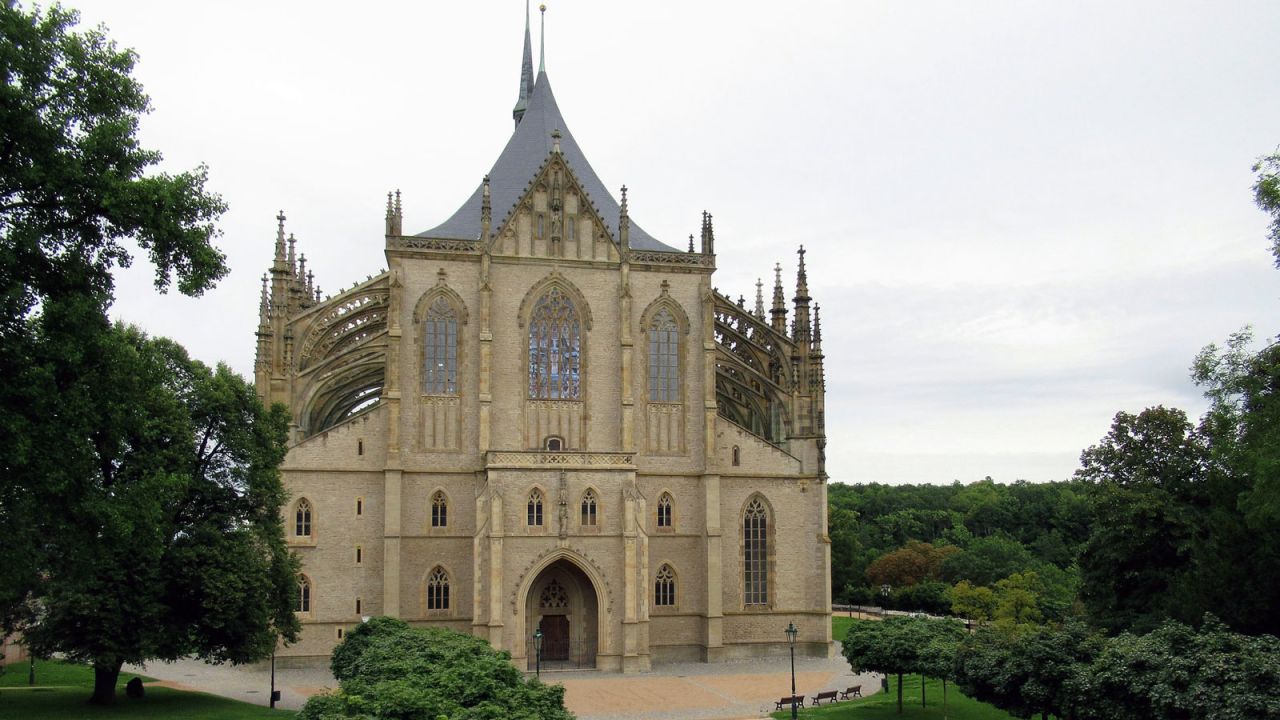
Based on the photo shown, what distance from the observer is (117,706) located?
3441 centimetres

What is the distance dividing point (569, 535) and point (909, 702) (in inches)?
625

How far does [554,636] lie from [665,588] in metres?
5.63

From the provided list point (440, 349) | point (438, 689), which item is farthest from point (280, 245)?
point (438, 689)

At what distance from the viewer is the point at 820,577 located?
51.4 meters

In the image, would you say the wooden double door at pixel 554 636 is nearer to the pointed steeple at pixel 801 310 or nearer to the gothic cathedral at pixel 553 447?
the gothic cathedral at pixel 553 447

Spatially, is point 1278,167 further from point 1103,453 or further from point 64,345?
point 64,345

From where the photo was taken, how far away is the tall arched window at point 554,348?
1966 inches

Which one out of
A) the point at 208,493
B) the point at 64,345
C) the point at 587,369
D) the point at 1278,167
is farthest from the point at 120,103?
the point at 587,369

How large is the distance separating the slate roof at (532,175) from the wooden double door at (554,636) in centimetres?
1823

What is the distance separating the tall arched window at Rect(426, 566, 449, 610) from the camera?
46.9 metres

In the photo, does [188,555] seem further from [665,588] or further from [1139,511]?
[1139,511]

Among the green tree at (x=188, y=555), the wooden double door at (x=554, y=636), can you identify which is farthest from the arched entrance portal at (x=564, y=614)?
the green tree at (x=188, y=555)

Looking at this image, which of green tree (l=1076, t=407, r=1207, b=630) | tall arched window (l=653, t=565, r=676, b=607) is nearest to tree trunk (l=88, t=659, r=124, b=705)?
tall arched window (l=653, t=565, r=676, b=607)

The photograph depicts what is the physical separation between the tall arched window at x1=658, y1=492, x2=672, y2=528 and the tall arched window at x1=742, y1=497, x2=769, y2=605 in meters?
3.79
